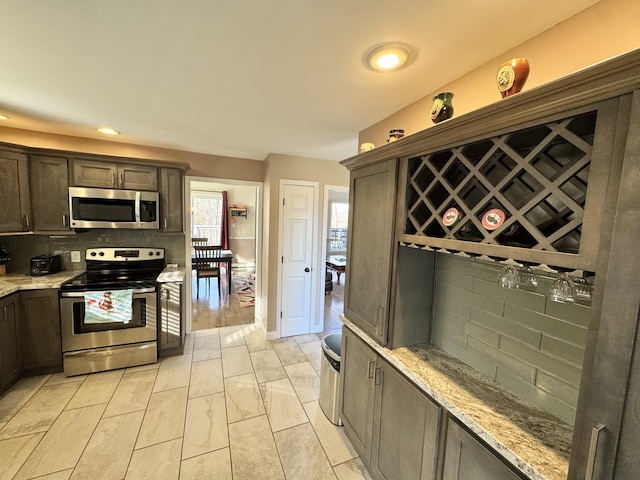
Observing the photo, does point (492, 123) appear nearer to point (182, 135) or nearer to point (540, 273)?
point (540, 273)

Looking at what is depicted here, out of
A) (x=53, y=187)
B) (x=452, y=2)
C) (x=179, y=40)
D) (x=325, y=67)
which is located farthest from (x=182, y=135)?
(x=452, y=2)

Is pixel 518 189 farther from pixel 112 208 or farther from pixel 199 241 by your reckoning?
pixel 199 241

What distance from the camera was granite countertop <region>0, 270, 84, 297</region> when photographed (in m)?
2.34

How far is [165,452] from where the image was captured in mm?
1803

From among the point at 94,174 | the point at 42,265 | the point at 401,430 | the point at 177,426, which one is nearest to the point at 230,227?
the point at 94,174

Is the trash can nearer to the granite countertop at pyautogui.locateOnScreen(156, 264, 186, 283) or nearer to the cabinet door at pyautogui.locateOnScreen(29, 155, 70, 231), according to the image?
the granite countertop at pyautogui.locateOnScreen(156, 264, 186, 283)

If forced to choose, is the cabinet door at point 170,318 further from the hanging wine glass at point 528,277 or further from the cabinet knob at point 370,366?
the hanging wine glass at point 528,277

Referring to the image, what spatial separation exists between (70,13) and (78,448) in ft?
8.56

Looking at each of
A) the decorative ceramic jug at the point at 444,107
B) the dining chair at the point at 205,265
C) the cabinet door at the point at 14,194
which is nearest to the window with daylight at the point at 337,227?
the dining chair at the point at 205,265

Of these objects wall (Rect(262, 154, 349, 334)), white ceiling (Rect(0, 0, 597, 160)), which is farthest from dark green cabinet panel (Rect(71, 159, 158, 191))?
wall (Rect(262, 154, 349, 334))

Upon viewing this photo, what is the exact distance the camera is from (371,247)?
5.38 feet

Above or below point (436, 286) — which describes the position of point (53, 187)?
above

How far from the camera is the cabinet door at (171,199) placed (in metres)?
3.13

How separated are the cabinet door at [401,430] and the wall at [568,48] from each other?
1.54 metres
